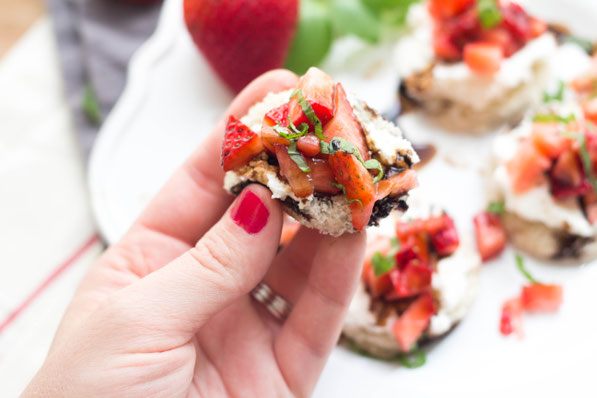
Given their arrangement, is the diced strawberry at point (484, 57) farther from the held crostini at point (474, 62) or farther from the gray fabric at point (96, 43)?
the gray fabric at point (96, 43)

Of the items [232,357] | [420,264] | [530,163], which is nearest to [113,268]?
[232,357]

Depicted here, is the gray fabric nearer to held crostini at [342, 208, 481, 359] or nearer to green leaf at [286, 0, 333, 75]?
green leaf at [286, 0, 333, 75]

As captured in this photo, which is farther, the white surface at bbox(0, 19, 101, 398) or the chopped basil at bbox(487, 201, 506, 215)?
the chopped basil at bbox(487, 201, 506, 215)

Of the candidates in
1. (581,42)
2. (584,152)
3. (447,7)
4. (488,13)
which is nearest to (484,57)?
(488,13)

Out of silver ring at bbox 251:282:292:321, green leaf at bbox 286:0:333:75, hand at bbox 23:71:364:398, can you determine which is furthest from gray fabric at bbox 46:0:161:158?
silver ring at bbox 251:282:292:321

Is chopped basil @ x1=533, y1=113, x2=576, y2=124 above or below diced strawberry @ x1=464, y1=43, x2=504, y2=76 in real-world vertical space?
below

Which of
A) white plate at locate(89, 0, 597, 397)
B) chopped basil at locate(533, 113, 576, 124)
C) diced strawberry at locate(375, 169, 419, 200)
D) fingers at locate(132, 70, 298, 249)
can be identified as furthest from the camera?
chopped basil at locate(533, 113, 576, 124)

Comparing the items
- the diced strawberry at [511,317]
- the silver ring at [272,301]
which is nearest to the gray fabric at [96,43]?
the silver ring at [272,301]
